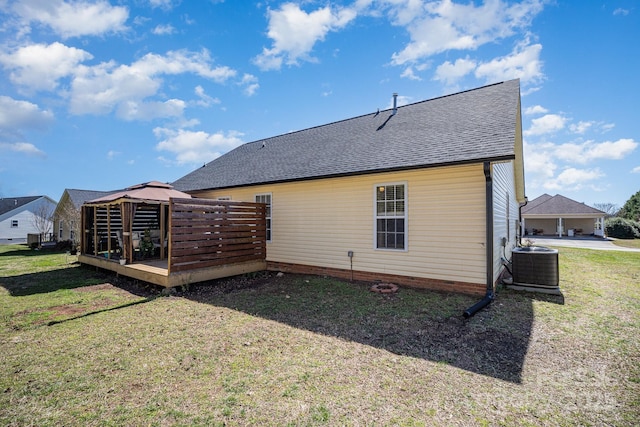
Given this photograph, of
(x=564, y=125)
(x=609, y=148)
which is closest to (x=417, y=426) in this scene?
(x=564, y=125)

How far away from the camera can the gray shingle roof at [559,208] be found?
32.1m

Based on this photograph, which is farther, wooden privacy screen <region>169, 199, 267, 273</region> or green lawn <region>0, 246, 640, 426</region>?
wooden privacy screen <region>169, 199, 267, 273</region>

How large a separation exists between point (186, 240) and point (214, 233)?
2.94 ft

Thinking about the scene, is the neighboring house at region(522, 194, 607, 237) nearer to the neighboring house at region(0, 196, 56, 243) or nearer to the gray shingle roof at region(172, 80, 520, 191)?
the gray shingle roof at region(172, 80, 520, 191)

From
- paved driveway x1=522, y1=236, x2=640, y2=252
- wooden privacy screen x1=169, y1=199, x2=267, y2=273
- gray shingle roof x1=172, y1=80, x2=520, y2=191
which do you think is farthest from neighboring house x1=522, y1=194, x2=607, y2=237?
wooden privacy screen x1=169, y1=199, x2=267, y2=273

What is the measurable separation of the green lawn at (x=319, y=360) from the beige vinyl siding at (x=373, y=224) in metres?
0.95

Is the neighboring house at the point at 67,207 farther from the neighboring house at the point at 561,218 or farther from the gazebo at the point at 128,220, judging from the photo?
the neighboring house at the point at 561,218

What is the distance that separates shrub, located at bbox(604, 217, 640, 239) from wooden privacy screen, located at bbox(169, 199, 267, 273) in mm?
40351

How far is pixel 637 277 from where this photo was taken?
8641 millimetres

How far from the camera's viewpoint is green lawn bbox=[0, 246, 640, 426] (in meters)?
2.48

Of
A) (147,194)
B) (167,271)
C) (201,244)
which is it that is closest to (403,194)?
(201,244)

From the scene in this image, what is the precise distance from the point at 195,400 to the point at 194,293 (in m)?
4.62

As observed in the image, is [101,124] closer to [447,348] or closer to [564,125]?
[447,348]

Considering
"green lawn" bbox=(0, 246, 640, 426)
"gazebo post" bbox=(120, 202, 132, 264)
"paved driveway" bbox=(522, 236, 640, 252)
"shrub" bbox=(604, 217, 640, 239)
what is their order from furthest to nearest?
"shrub" bbox=(604, 217, 640, 239) < "paved driveway" bbox=(522, 236, 640, 252) < "gazebo post" bbox=(120, 202, 132, 264) < "green lawn" bbox=(0, 246, 640, 426)
